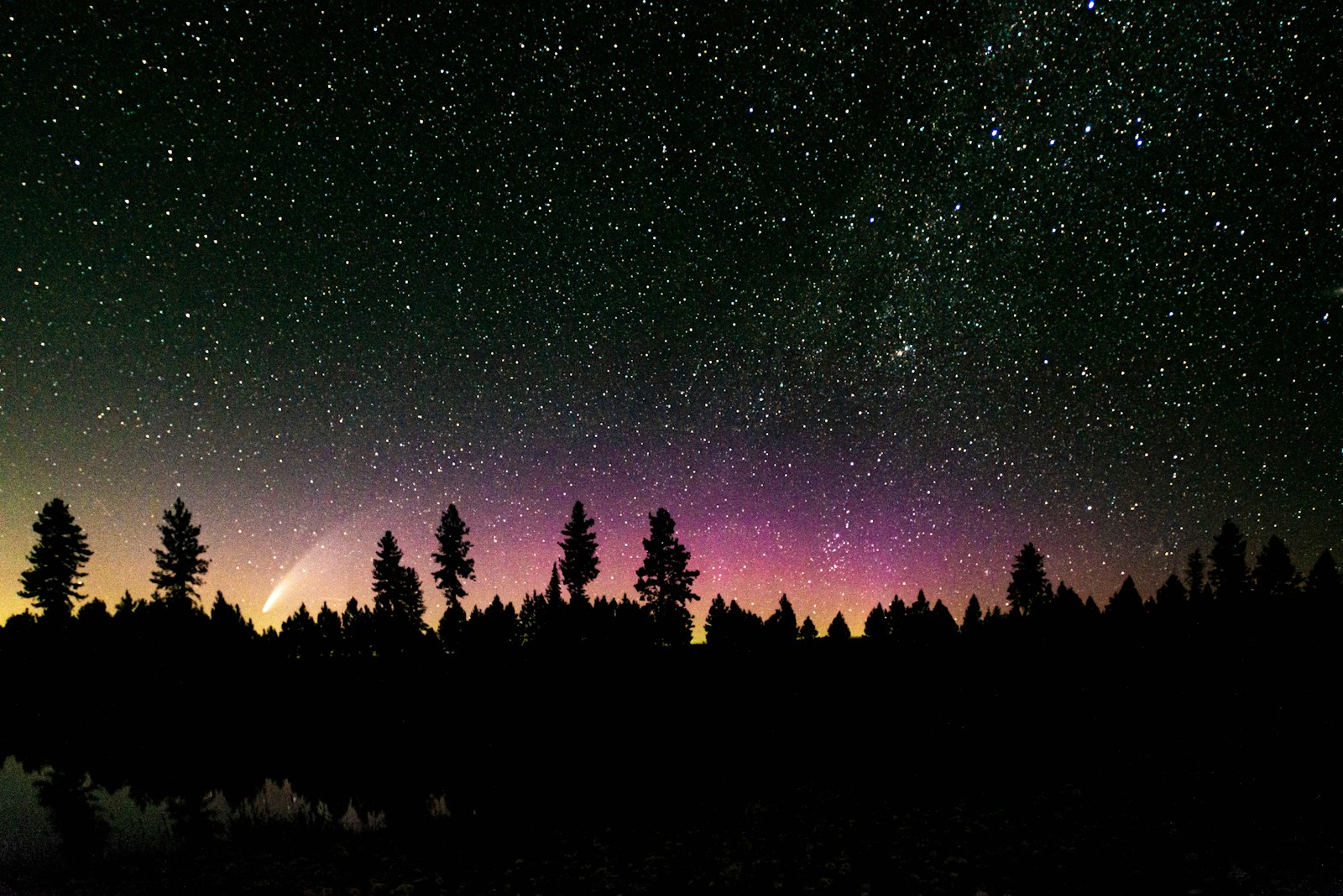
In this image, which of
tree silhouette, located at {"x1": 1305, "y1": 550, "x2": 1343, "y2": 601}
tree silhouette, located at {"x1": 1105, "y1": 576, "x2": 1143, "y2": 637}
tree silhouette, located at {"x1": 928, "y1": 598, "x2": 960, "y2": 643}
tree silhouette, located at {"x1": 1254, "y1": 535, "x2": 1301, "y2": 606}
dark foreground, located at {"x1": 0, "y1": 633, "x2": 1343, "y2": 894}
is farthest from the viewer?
tree silhouette, located at {"x1": 1254, "y1": 535, "x2": 1301, "y2": 606}

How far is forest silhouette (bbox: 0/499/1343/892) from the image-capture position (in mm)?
14578

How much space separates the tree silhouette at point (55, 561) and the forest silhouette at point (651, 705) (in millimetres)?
157

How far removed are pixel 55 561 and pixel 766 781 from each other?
64963 millimetres

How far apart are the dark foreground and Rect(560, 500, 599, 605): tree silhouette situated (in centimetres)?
2638

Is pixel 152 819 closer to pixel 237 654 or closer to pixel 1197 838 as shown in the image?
pixel 1197 838

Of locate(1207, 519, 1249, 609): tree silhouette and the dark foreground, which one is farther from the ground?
locate(1207, 519, 1249, 609): tree silhouette

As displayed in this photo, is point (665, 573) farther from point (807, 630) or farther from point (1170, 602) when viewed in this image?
point (1170, 602)

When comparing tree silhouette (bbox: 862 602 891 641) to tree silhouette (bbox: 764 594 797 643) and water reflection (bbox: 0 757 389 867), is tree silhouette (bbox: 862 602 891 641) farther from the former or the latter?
water reflection (bbox: 0 757 389 867)

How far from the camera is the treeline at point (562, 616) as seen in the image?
1791 inches

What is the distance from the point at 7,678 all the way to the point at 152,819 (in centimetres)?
4253

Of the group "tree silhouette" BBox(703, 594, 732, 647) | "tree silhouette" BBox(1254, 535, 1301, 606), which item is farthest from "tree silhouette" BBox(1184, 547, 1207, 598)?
"tree silhouette" BBox(703, 594, 732, 647)

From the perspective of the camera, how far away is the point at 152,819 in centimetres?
1464

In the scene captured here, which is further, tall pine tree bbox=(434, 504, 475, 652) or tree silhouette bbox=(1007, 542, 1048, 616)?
tree silhouette bbox=(1007, 542, 1048, 616)

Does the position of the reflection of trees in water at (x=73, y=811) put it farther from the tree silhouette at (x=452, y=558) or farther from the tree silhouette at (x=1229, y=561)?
the tree silhouette at (x=1229, y=561)
